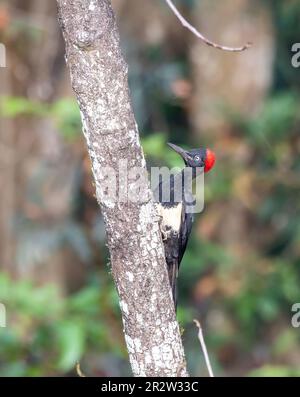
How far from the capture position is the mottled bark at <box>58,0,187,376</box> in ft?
8.86

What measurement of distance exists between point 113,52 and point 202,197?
10.9 feet

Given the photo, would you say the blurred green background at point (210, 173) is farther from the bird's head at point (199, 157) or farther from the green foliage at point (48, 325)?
the bird's head at point (199, 157)

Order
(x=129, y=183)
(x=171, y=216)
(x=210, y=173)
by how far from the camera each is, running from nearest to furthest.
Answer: (x=129, y=183) → (x=171, y=216) → (x=210, y=173)

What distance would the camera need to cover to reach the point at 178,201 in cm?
394

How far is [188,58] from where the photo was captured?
8180mm

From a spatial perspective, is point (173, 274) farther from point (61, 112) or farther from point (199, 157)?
point (61, 112)

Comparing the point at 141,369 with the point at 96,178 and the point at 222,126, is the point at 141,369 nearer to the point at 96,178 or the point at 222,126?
the point at 96,178

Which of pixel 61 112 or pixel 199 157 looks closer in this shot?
pixel 199 157

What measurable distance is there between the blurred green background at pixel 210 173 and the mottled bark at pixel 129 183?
3165mm

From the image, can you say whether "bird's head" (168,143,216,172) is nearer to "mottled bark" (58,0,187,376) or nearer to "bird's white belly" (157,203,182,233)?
"bird's white belly" (157,203,182,233)

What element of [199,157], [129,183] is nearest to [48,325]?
[199,157]

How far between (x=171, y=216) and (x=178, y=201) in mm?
98

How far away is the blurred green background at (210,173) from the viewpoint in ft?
21.1

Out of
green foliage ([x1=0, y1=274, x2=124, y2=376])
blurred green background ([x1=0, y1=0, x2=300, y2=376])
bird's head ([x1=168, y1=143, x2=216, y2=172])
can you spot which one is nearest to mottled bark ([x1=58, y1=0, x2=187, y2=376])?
bird's head ([x1=168, y1=143, x2=216, y2=172])
